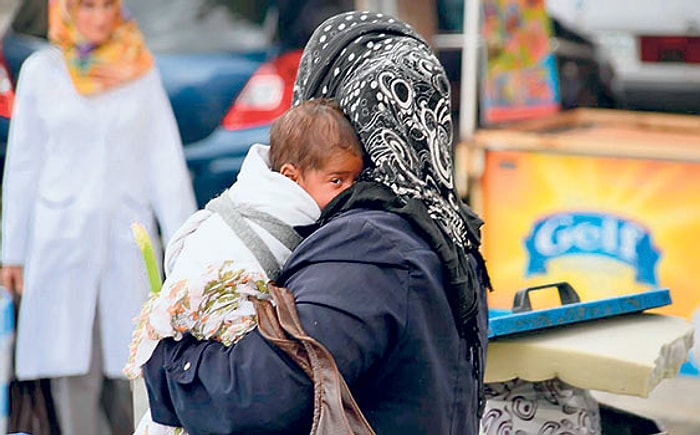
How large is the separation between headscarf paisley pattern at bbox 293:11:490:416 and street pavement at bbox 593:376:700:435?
9.41 ft

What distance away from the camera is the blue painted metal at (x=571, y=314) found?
9.45ft

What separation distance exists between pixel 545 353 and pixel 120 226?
204 cm

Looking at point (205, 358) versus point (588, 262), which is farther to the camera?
point (588, 262)

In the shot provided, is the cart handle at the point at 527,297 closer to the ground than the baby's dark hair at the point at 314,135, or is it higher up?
closer to the ground

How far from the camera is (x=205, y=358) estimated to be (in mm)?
2145

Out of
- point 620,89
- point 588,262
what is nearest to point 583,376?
point 588,262

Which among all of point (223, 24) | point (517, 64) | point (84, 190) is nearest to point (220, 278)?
point (84, 190)

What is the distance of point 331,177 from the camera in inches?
88.5

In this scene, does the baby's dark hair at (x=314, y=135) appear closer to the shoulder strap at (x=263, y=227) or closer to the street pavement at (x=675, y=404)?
the shoulder strap at (x=263, y=227)

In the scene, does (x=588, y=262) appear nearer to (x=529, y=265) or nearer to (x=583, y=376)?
(x=529, y=265)

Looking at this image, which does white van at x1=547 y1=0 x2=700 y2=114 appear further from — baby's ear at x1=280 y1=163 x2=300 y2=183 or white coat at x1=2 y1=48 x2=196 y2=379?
baby's ear at x1=280 y1=163 x2=300 y2=183

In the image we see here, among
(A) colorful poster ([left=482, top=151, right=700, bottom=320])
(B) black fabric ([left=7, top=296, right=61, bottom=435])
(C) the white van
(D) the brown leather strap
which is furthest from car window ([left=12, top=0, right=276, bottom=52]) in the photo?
(D) the brown leather strap

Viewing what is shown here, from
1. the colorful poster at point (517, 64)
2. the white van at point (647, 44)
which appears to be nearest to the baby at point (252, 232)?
the colorful poster at point (517, 64)

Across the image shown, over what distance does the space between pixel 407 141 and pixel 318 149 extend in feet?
0.54
